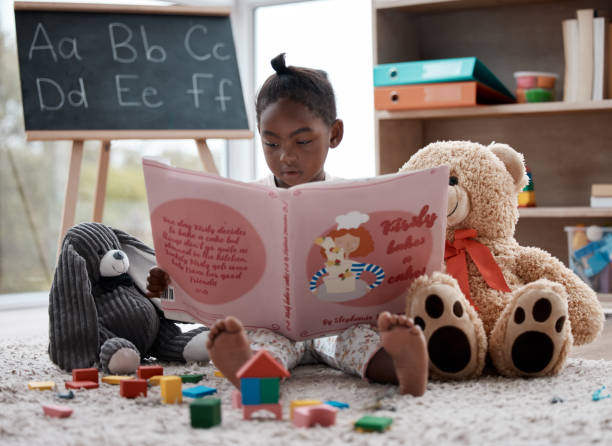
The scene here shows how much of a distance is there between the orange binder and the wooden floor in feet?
2.36

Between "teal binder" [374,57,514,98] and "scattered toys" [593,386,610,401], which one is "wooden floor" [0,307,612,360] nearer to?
"scattered toys" [593,386,610,401]

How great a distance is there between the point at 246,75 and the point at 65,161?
77cm

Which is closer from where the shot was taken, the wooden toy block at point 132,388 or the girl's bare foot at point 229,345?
the girl's bare foot at point 229,345

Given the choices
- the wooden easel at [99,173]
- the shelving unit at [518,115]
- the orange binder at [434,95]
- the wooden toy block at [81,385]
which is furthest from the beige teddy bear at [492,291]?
the wooden easel at [99,173]

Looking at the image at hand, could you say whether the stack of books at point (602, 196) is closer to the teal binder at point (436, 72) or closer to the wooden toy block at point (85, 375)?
the teal binder at point (436, 72)

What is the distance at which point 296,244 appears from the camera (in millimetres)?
1019

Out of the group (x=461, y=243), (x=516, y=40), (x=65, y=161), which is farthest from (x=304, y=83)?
(x=65, y=161)

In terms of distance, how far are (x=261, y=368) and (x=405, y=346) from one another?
182mm

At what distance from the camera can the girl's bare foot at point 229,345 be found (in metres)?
0.90

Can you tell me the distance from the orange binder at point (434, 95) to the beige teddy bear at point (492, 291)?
2.44 feet

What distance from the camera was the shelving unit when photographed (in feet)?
7.43

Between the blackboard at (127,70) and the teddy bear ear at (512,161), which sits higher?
the blackboard at (127,70)

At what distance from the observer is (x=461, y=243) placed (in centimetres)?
132

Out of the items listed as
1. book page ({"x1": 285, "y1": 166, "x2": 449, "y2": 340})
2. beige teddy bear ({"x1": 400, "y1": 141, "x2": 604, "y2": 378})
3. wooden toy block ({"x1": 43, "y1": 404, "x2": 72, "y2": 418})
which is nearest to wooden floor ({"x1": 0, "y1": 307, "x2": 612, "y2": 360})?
beige teddy bear ({"x1": 400, "y1": 141, "x2": 604, "y2": 378})
